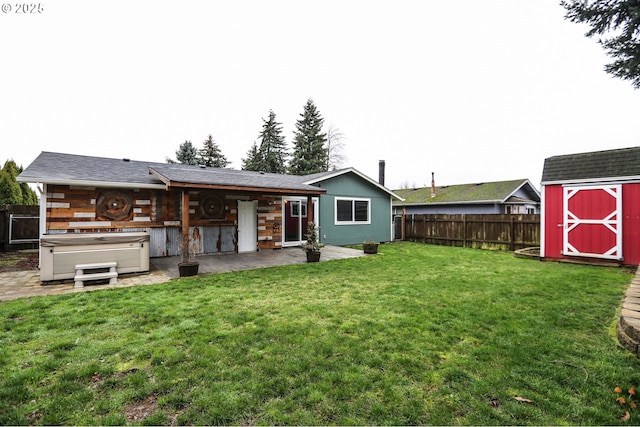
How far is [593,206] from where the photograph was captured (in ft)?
25.3

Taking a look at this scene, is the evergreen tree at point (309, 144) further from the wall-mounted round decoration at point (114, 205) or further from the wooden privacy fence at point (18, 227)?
the wall-mounted round decoration at point (114, 205)

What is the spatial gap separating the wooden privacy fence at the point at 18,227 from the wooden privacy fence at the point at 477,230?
51.0 ft

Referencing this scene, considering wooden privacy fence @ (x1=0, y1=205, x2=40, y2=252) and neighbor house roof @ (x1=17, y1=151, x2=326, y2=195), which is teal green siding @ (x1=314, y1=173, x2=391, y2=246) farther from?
wooden privacy fence @ (x1=0, y1=205, x2=40, y2=252)

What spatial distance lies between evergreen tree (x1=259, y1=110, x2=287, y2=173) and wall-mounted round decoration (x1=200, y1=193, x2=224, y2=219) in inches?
743

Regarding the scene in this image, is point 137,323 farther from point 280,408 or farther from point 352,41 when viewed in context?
point 352,41

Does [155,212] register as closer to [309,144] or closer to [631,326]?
[631,326]

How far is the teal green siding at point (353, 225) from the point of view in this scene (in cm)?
1172

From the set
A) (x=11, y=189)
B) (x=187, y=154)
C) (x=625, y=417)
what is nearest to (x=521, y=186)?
(x=625, y=417)

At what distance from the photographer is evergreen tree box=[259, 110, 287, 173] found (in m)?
27.8

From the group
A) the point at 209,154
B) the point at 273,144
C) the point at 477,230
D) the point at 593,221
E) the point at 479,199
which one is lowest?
the point at 477,230

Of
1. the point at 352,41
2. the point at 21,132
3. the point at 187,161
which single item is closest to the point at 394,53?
the point at 352,41

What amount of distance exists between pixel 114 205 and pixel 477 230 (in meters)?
13.1

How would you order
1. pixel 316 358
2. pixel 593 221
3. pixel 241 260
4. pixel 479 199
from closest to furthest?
pixel 316 358, pixel 593 221, pixel 241 260, pixel 479 199
